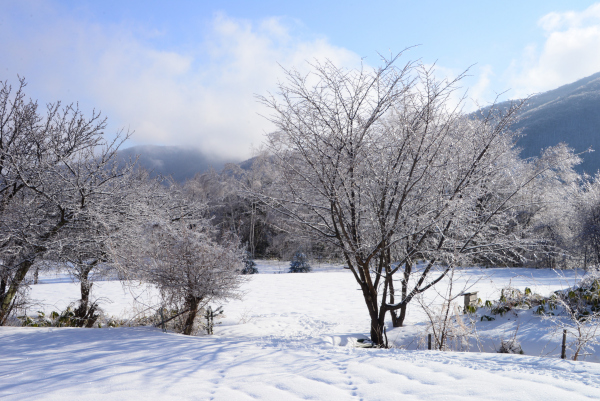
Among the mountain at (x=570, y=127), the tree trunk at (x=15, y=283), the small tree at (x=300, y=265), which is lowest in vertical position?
the small tree at (x=300, y=265)

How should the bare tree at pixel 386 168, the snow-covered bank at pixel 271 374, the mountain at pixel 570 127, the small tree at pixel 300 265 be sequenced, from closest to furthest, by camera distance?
the snow-covered bank at pixel 271 374 → the bare tree at pixel 386 168 → the small tree at pixel 300 265 → the mountain at pixel 570 127

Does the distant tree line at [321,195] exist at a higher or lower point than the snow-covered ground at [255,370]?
higher

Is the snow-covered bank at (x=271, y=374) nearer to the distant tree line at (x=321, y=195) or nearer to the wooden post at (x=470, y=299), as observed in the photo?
the distant tree line at (x=321, y=195)

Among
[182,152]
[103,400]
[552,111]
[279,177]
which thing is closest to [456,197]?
[279,177]

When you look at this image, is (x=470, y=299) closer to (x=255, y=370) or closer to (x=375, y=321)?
(x=375, y=321)

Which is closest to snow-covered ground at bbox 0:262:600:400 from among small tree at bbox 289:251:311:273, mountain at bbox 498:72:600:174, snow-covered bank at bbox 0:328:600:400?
snow-covered bank at bbox 0:328:600:400

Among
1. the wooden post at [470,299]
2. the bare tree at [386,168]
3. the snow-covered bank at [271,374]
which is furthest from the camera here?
the wooden post at [470,299]

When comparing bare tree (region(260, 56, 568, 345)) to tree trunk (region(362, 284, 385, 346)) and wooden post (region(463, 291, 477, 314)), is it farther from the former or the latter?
wooden post (region(463, 291, 477, 314))

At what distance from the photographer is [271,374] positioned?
271cm

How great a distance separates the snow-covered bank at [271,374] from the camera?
2254 millimetres

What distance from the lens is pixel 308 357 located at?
10.6 ft

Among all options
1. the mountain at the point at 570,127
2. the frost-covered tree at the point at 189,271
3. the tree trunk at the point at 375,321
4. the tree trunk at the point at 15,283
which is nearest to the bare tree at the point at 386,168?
the tree trunk at the point at 375,321

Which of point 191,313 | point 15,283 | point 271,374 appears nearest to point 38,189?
point 15,283

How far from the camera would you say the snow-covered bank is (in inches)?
88.7
